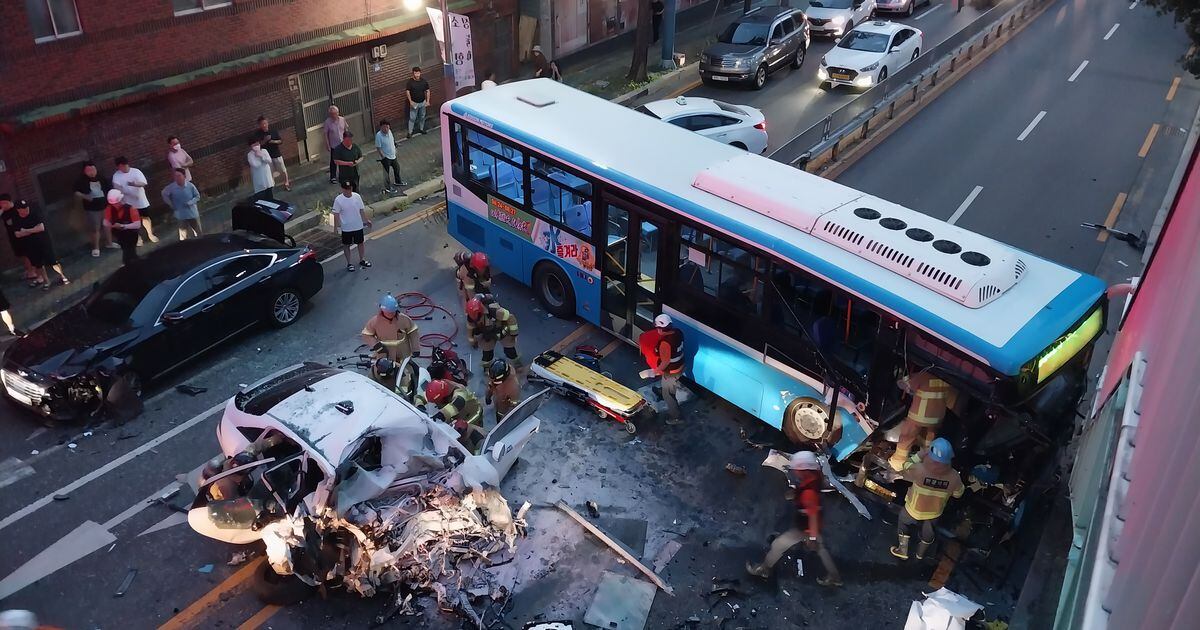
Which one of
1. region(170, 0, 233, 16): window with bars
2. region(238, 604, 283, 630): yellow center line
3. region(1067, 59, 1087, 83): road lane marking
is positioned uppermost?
region(170, 0, 233, 16): window with bars

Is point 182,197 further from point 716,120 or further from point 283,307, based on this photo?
point 716,120

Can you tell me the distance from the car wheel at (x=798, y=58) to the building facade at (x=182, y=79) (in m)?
10.4

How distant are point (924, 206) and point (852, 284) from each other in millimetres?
9122

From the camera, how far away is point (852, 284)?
31.9 ft

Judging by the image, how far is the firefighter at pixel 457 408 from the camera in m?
10.2

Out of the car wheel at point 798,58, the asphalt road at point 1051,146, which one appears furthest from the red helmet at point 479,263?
the car wheel at point 798,58

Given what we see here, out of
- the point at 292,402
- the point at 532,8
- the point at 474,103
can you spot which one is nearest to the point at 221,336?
the point at 292,402

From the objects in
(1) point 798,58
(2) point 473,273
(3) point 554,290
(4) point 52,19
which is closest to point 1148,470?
(2) point 473,273

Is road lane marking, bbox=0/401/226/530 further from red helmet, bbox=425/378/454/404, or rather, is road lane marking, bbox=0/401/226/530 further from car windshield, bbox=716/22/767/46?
car windshield, bbox=716/22/767/46

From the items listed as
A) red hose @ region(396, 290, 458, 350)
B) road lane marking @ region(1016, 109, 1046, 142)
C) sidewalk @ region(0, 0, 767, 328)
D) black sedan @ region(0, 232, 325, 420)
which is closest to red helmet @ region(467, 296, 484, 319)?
red hose @ region(396, 290, 458, 350)

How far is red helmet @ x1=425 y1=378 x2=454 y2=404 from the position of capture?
10.4 meters

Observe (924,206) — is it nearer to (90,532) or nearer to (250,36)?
(250,36)

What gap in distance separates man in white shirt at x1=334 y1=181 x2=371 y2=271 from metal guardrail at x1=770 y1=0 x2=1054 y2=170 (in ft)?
24.4

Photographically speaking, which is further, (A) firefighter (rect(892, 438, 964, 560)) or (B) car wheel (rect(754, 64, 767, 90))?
(B) car wheel (rect(754, 64, 767, 90))
